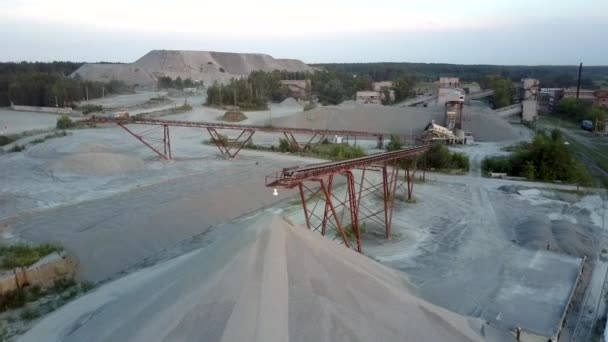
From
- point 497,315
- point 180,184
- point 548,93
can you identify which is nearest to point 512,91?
point 548,93

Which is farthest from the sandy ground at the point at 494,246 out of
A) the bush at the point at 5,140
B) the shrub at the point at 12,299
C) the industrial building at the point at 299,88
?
the industrial building at the point at 299,88

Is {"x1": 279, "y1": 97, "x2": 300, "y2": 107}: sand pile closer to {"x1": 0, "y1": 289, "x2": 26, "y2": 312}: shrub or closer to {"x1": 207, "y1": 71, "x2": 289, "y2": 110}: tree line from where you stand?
{"x1": 207, "y1": 71, "x2": 289, "y2": 110}: tree line

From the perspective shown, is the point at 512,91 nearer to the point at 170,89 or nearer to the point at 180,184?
the point at 180,184

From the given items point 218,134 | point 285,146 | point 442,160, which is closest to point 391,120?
point 285,146

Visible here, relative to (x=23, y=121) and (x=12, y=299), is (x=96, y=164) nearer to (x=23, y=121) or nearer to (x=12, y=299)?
(x=12, y=299)

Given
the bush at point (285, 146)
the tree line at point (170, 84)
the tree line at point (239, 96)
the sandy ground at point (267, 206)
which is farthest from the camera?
the tree line at point (170, 84)

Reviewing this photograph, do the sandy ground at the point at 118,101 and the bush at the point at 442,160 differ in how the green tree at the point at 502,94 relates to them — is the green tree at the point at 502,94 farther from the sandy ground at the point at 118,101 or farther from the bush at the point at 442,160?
the sandy ground at the point at 118,101

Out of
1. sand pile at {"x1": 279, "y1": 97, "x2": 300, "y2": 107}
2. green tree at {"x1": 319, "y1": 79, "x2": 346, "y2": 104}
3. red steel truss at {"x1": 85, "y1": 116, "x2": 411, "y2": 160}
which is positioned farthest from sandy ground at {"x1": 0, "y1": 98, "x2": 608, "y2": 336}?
green tree at {"x1": 319, "y1": 79, "x2": 346, "y2": 104}
